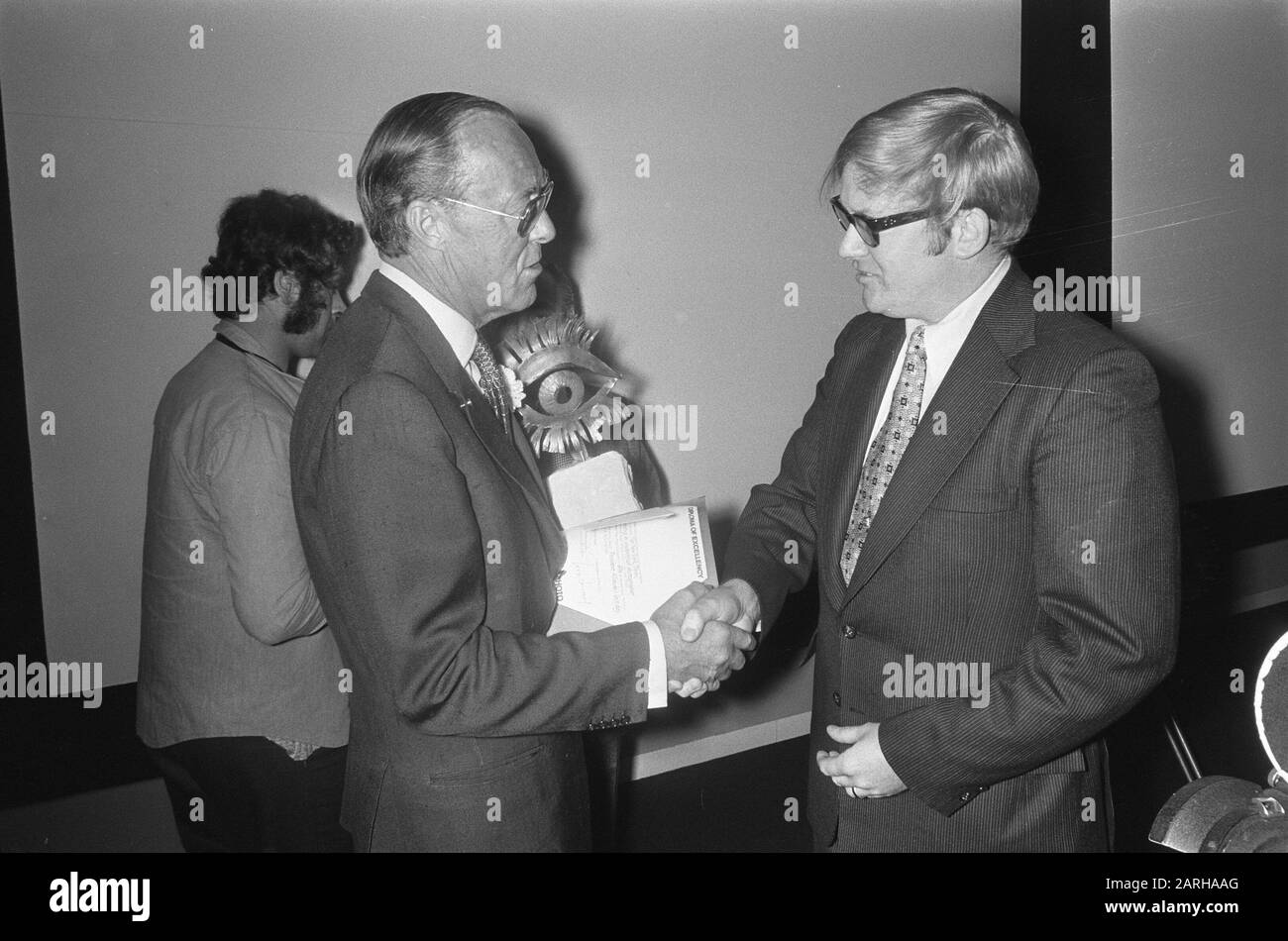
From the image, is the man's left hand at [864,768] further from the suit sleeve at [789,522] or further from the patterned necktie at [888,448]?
the suit sleeve at [789,522]

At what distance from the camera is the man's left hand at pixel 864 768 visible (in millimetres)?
1645

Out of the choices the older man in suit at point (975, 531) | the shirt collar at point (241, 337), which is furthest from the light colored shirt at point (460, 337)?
the shirt collar at point (241, 337)

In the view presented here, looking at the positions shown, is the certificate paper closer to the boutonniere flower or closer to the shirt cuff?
the shirt cuff

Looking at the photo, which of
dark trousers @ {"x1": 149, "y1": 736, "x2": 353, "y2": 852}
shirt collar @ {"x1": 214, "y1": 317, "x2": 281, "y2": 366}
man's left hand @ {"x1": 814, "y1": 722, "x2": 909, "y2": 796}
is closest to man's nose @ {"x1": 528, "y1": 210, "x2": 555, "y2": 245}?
shirt collar @ {"x1": 214, "y1": 317, "x2": 281, "y2": 366}

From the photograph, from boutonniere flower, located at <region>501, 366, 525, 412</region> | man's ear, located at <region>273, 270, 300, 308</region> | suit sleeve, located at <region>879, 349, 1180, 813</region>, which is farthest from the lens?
man's ear, located at <region>273, 270, 300, 308</region>

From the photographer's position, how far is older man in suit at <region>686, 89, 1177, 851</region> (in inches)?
59.4

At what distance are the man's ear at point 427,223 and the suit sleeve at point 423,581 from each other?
35 cm

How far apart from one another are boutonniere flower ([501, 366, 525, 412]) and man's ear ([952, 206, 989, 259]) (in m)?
0.89

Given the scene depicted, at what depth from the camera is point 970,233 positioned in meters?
1.69

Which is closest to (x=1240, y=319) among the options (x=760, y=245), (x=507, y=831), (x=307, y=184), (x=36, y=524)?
(x=760, y=245)

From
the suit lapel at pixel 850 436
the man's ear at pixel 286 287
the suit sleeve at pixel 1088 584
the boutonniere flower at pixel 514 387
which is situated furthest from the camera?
the man's ear at pixel 286 287

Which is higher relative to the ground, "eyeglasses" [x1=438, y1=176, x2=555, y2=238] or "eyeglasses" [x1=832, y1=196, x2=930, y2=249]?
"eyeglasses" [x1=438, y1=176, x2=555, y2=238]

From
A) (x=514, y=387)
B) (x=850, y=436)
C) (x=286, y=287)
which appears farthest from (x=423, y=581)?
(x=286, y=287)

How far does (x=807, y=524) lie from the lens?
7.35 feet
